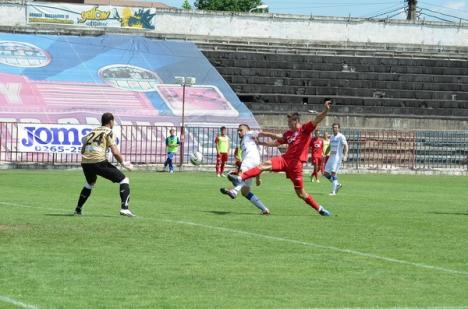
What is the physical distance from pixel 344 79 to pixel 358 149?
8832mm

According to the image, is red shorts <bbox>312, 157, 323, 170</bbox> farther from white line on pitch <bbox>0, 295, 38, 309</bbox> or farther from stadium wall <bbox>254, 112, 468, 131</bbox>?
white line on pitch <bbox>0, 295, 38, 309</bbox>

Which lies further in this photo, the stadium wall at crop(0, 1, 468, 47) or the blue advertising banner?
the stadium wall at crop(0, 1, 468, 47)

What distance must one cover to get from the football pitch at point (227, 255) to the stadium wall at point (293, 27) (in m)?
35.2

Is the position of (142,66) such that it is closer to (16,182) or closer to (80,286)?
(16,182)

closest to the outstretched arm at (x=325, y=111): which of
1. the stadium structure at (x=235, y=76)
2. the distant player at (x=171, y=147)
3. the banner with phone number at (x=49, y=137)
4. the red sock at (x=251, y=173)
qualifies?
the red sock at (x=251, y=173)

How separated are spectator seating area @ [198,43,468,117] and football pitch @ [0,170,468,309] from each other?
1156 inches

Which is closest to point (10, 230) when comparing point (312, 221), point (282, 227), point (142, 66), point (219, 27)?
point (282, 227)

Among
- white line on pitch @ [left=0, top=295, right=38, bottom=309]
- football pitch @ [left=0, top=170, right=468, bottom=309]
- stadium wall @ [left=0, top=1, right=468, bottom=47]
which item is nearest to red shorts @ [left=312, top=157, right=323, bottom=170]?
football pitch @ [left=0, top=170, right=468, bottom=309]

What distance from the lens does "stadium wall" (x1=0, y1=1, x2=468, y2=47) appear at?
5738 cm

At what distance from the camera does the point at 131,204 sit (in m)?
21.1

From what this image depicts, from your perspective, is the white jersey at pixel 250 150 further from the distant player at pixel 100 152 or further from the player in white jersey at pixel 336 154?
the player in white jersey at pixel 336 154

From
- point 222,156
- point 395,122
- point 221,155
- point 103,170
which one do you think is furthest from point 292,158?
point 395,122

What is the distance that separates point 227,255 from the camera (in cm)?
1295

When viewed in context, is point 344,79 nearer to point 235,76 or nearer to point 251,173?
point 235,76
